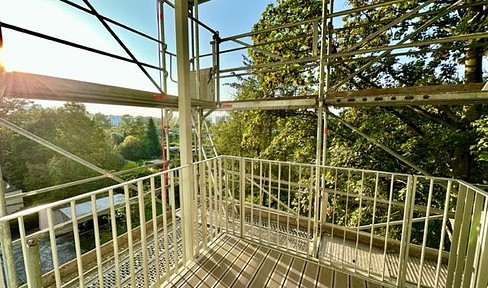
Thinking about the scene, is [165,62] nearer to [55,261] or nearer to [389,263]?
Result: [55,261]

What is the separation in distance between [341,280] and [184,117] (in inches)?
79.1

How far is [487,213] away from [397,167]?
12.6ft

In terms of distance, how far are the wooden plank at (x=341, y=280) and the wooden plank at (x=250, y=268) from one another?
26.3 inches

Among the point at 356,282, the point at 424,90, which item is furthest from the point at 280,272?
the point at 424,90

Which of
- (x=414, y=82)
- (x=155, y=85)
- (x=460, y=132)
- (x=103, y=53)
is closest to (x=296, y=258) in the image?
(x=155, y=85)

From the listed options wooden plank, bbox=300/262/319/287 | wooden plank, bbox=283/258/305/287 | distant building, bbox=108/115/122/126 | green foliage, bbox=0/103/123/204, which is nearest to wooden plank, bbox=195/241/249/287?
wooden plank, bbox=283/258/305/287

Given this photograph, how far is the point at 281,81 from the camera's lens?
5.58 metres

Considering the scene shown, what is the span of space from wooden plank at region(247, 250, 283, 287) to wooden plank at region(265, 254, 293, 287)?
0.10 feet

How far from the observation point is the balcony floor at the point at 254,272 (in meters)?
1.71

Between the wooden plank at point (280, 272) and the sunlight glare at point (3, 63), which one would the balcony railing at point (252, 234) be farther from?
the sunlight glare at point (3, 63)

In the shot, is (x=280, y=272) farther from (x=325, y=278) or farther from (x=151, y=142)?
(x=151, y=142)

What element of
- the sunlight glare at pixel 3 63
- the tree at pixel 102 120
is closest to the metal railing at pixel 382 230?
the sunlight glare at pixel 3 63

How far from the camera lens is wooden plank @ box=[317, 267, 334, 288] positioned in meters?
1.70

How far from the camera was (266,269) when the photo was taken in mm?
1874
